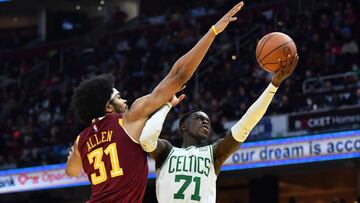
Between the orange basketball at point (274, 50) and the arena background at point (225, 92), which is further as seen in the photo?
the arena background at point (225, 92)

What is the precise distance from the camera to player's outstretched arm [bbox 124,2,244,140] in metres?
5.23

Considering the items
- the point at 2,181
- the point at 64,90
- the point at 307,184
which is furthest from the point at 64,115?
the point at 307,184

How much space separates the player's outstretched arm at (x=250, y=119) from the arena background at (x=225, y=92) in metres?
8.40

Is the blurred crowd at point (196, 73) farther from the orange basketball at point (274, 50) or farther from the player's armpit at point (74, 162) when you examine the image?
the player's armpit at point (74, 162)

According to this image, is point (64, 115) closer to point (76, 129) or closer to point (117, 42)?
point (76, 129)

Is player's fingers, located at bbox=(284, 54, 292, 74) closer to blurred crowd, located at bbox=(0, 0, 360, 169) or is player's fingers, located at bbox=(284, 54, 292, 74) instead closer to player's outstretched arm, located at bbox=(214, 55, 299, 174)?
player's outstretched arm, located at bbox=(214, 55, 299, 174)

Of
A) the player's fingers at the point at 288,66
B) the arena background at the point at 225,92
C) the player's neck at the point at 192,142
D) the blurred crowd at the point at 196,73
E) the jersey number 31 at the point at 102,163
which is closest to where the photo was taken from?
the jersey number 31 at the point at 102,163

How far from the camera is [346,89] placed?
15008 mm

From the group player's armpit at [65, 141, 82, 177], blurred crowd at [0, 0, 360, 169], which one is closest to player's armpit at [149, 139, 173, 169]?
player's armpit at [65, 141, 82, 177]

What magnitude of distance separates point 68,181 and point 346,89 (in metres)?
6.13

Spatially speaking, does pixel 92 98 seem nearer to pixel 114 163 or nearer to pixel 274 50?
pixel 114 163

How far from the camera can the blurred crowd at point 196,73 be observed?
1619cm

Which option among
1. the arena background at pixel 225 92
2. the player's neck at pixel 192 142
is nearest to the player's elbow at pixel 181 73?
the player's neck at pixel 192 142

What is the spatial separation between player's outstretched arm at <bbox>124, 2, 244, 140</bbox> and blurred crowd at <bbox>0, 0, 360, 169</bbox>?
957 cm
